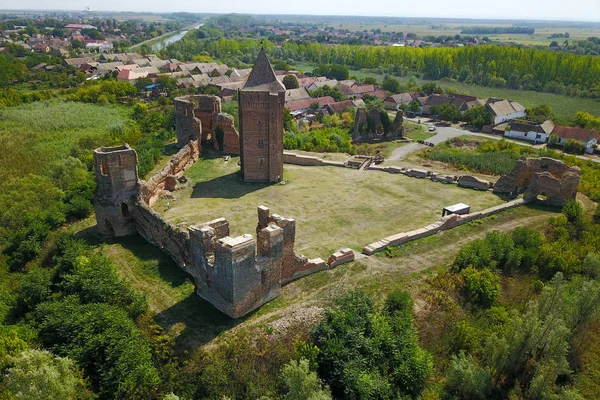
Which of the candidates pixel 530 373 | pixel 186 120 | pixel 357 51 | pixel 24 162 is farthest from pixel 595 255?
pixel 357 51

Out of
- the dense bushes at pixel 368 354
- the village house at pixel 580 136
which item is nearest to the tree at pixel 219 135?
the dense bushes at pixel 368 354

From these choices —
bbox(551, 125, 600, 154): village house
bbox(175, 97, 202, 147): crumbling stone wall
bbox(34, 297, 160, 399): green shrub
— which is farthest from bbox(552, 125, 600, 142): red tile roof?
bbox(34, 297, 160, 399): green shrub

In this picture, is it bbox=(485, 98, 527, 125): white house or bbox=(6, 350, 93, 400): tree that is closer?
bbox=(6, 350, 93, 400): tree

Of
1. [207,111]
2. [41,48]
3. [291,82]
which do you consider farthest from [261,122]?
[41,48]

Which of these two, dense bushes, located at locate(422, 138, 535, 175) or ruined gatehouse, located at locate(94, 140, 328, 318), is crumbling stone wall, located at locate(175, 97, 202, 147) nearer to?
ruined gatehouse, located at locate(94, 140, 328, 318)

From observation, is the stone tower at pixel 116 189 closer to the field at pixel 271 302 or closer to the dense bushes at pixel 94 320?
the field at pixel 271 302

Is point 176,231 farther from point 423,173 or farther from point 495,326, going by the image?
point 423,173
